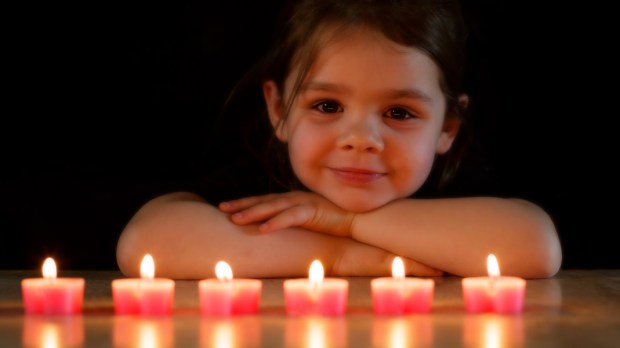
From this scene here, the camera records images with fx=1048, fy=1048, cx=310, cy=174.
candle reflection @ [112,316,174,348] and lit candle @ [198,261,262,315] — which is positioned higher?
lit candle @ [198,261,262,315]

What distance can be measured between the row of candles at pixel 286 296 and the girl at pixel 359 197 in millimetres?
502

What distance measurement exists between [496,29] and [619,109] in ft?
1.41

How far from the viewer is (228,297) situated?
1.76 meters

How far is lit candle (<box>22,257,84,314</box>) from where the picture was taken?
1.78m

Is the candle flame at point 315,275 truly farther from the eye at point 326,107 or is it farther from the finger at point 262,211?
the eye at point 326,107

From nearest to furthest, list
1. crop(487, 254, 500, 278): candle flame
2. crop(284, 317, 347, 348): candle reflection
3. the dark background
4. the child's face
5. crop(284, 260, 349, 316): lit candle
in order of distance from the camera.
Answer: crop(284, 317, 347, 348): candle reflection, crop(284, 260, 349, 316): lit candle, crop(487, 254, 500, 278): candle flame, the child's face, the dark background

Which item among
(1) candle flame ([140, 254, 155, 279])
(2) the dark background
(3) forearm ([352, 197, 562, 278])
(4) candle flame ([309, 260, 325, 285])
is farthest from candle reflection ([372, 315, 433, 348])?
(2) the dark background

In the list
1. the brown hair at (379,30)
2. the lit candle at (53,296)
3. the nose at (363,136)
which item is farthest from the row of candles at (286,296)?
the brown hair at (379,30)

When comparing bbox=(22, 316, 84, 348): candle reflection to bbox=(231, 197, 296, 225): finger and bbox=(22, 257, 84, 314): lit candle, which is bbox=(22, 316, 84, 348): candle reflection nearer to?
bbox=(22, 257, 84, 314): lit candle

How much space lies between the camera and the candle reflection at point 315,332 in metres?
1.52

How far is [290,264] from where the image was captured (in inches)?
92.8

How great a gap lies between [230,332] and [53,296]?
356 mm

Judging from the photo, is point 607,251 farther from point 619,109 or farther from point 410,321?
point 410,321

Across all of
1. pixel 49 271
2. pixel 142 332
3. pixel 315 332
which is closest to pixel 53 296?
pixel 49 271
